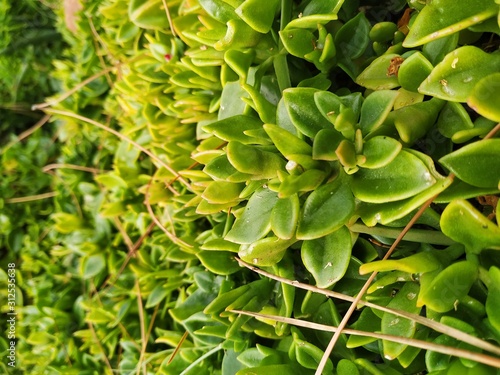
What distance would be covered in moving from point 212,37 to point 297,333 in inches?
18.8

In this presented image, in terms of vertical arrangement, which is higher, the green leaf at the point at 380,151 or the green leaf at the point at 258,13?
the green leaf at the point at 258,13

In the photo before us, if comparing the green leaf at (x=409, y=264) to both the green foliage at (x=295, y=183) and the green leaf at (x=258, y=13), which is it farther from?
the green leaf at (x=258, y=13)

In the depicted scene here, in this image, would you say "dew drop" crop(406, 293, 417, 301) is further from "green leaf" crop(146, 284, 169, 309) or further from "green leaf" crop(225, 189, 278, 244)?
"green leaf" crop(146, 284, 169, 309)

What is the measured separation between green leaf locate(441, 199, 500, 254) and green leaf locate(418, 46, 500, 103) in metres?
0.13

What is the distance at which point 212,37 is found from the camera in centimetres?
75

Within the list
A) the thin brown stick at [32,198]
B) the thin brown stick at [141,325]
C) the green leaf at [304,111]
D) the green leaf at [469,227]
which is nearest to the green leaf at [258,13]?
the green leaf at [304,111]

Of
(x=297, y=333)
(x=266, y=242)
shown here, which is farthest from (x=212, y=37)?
(x=297, y=333)

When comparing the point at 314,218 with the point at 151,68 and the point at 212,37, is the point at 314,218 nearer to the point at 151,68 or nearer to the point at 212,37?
the point at 212,37

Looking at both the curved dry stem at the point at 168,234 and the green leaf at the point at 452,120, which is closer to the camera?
the green leaf at the point at 452,120

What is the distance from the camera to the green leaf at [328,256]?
0.61 m

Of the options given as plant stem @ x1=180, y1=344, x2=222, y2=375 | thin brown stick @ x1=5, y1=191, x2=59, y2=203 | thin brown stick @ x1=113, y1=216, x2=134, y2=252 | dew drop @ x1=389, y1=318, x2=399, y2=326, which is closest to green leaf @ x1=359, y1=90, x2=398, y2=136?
dew drop @ x1=389, y1=318, x2=399, y2=326

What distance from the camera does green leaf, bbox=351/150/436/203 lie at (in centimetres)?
54

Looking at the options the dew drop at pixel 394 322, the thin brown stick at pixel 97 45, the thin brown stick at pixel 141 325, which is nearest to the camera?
the dew drop at pixel 394 322

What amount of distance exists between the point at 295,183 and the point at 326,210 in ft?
0.18
